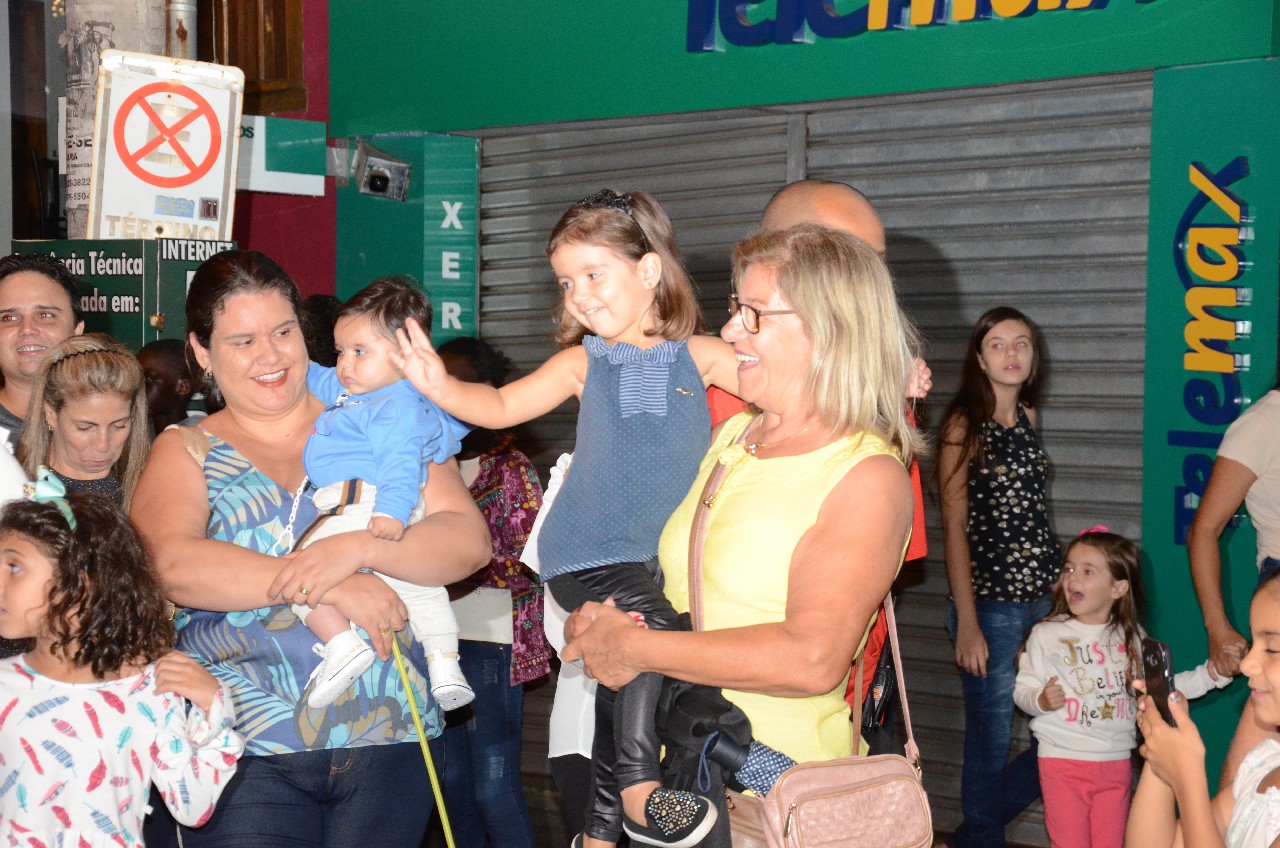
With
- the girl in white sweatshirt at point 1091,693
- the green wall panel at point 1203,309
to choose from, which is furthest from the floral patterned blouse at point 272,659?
the green wall panel at point 1203,309

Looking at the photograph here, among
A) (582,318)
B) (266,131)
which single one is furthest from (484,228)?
(582,318)

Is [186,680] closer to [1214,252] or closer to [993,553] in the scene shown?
[993,553]

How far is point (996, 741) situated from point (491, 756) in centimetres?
208

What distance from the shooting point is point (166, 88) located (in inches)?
199

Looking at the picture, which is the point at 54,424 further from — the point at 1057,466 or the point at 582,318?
the point at 1057,466

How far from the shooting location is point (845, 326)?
8.04ft

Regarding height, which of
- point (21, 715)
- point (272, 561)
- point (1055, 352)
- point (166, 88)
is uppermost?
point (166, 88)

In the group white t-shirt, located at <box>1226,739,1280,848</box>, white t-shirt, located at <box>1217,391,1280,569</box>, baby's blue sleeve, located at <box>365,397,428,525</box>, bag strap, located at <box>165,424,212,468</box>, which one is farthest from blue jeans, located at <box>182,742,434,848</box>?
white t-shirt, located at <box>1217,391,1280,569</box>

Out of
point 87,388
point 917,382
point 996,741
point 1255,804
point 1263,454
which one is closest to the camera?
point 1255,804

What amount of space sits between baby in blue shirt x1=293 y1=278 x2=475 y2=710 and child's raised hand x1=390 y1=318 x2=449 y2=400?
0.15m

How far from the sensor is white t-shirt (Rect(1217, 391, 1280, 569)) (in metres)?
4.79

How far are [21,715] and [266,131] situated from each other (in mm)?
5015

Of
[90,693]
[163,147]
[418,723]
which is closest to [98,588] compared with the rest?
[90,693]

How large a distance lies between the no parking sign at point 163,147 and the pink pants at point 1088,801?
3862 millimetres
